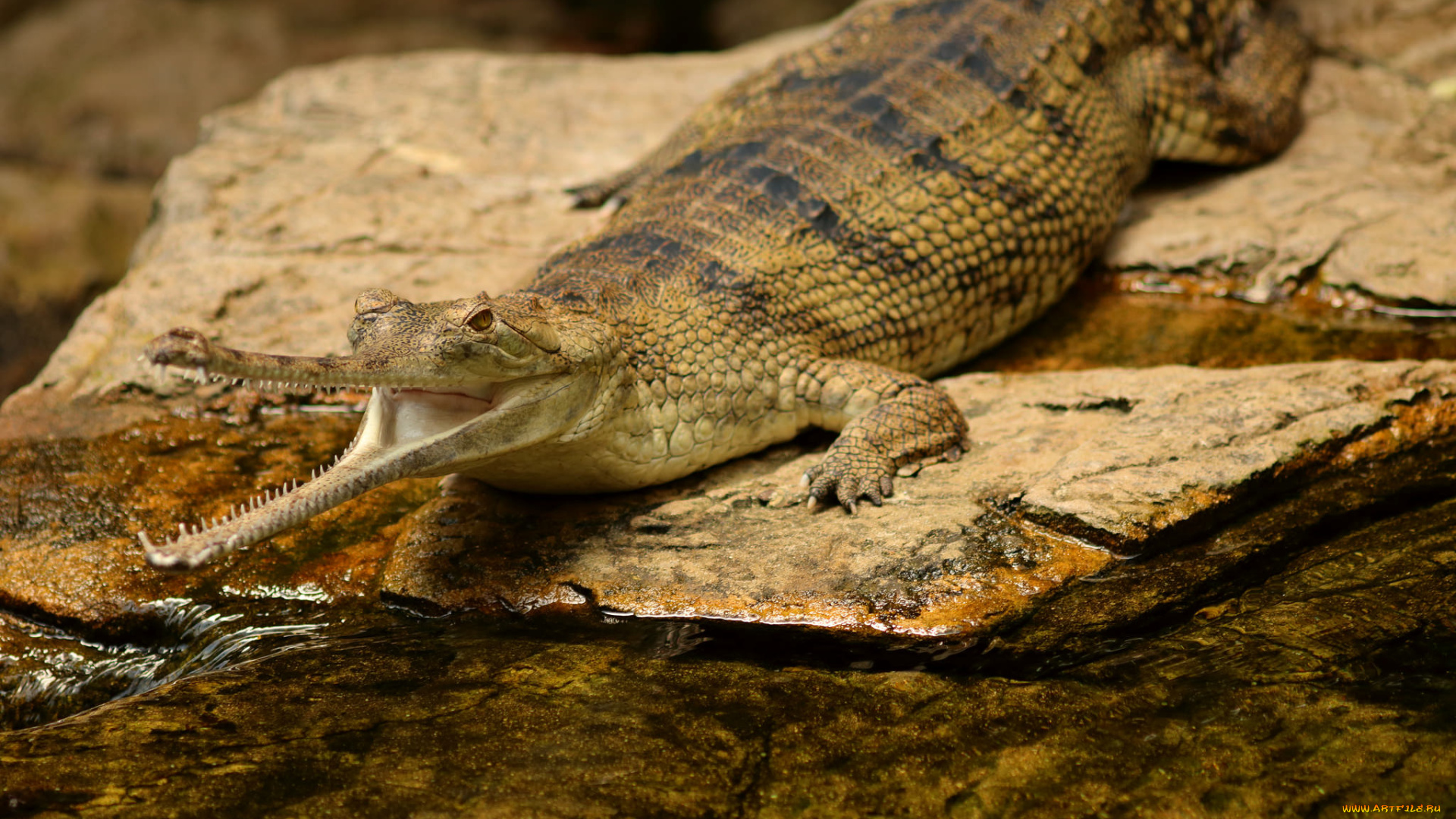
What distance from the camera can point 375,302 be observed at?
350 centimetres

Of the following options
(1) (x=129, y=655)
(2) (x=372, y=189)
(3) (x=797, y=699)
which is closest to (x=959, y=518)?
(3) (x=797, y=699)

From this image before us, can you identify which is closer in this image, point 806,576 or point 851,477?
point 806,576

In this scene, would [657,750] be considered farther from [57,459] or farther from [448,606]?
[57,459]

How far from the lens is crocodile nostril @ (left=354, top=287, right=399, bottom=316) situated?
3469 millimetres

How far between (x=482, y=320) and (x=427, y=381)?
23 centimetres

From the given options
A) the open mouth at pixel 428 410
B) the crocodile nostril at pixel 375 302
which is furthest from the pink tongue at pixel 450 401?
the crocodile nostril at pixel 375 302

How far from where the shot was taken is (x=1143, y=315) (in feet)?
17.6

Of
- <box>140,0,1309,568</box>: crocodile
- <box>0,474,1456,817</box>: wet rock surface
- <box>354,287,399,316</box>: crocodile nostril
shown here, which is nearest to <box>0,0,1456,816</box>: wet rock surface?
<box>0,474,1456,817</box>: wet rock surface

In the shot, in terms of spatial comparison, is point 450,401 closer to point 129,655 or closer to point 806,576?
point 806,576

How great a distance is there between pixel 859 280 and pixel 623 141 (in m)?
2.63

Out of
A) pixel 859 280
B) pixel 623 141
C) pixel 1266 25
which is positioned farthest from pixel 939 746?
pixel 1266 25

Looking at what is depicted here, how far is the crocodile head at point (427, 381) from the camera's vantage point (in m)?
2.90

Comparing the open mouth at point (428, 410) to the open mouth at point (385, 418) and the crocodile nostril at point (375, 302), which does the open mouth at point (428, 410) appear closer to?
the open mouth at point (385, 418)

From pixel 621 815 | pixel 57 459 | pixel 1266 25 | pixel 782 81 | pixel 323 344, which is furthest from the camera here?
pixel 1266 25
